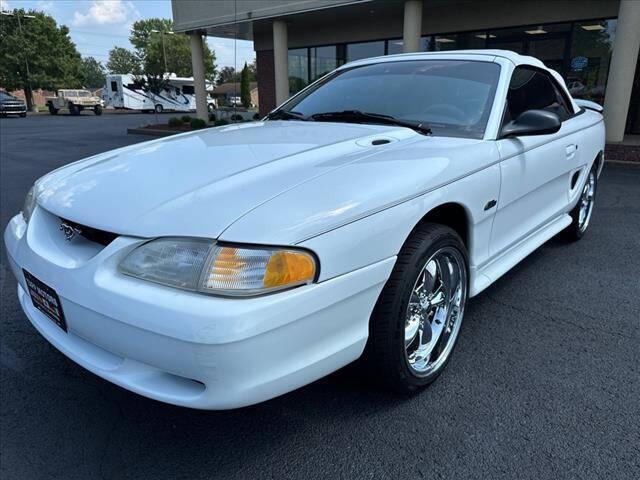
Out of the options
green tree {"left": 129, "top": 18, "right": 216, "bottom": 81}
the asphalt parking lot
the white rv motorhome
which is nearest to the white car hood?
the asphalt parking lot

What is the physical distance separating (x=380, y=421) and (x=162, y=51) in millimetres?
63952

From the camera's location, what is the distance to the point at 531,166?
292cm

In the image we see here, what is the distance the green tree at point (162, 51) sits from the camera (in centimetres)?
5662

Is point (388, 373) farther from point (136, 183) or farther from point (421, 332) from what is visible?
point (136, 183)

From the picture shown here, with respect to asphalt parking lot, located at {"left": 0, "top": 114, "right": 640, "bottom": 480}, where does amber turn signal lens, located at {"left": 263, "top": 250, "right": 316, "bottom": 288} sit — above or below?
above

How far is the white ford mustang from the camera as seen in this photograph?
1.59 m

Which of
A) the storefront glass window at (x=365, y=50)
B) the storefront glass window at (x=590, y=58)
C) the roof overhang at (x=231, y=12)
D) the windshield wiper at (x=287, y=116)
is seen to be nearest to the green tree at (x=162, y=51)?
the roof overhang at (x=231, y=12)

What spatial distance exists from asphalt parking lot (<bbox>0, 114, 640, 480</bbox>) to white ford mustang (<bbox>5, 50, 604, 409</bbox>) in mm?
233

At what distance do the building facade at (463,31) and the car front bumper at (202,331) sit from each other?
31.7 ft

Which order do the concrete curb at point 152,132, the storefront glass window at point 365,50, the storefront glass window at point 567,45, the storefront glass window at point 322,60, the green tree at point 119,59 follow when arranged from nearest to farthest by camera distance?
the storefront glass window at point 567,45 → the storefront glass window at point 365,50 → the concrete curb at point 152,132 → the storefront glass window at point 322,60 → the green tree at point 119,59

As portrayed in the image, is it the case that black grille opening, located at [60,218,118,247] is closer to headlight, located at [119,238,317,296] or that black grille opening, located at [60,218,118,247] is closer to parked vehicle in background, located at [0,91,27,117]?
headlight, located at [119,238,317,296]

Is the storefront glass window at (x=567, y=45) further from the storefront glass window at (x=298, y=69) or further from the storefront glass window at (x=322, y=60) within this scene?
the storefront glass window at (x=298, y=69)

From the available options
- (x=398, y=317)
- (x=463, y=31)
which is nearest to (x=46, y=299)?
(x=398, y=317)

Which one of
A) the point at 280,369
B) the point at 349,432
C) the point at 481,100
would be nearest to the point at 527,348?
the point at 349,432
